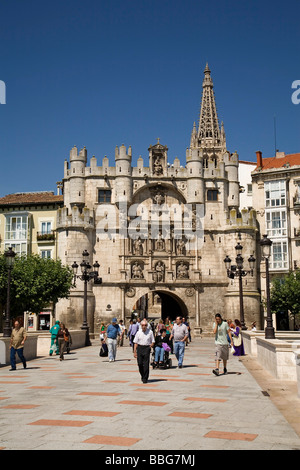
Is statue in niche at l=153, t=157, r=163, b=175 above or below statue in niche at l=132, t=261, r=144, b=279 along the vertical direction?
above

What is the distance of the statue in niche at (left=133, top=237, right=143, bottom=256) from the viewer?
46469 millimetres

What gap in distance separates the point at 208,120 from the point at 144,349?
8188 centimetres

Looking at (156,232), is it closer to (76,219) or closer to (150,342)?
(76,219)

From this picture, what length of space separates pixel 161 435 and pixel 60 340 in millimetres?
15316

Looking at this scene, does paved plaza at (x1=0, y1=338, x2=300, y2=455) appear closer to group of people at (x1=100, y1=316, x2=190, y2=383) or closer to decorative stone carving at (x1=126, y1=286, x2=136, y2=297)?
group of people at (x1=100, y1=316, x2=190, y2=383)

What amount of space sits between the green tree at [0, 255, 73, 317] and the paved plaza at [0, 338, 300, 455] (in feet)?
75.6

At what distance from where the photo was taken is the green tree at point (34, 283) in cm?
3900

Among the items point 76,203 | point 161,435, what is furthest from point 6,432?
point 76,203

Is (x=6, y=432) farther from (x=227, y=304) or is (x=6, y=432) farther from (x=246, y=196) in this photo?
(x=246, y=196)

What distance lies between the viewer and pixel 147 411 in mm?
9383

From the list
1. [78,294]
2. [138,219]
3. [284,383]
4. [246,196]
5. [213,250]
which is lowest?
[284,383]

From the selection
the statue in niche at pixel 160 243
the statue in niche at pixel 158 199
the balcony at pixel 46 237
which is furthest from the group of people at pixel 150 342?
the balcony at pixel 46 237

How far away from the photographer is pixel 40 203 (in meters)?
51.3

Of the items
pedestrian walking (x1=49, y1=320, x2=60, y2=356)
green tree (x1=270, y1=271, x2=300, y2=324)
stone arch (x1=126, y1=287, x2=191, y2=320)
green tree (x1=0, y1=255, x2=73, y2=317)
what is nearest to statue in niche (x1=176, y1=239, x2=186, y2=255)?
stone arch (x1=126, y1=287, x2=191, y2=320)
